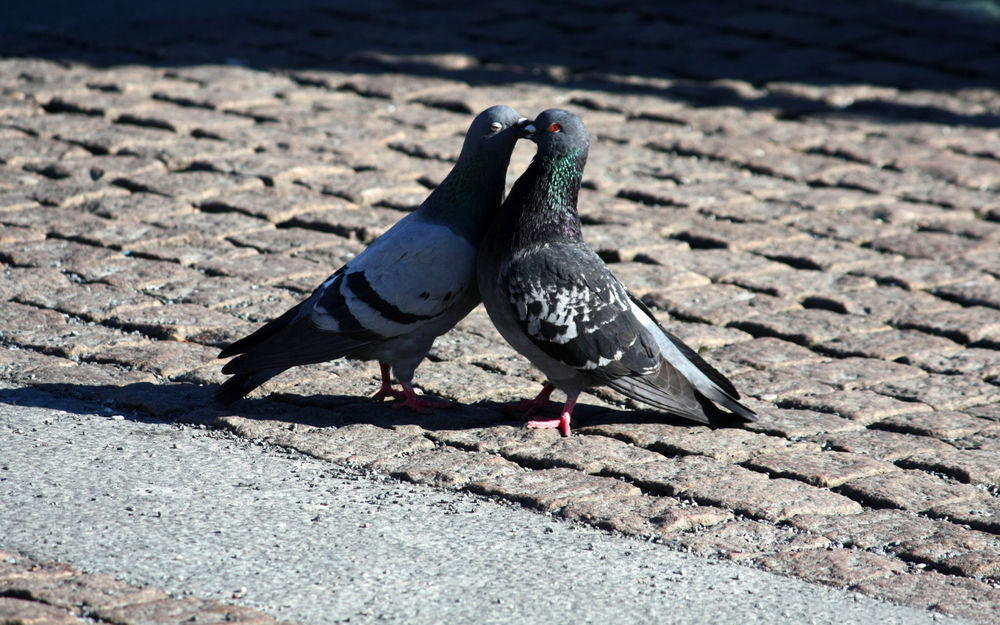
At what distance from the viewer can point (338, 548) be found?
11.2 ft

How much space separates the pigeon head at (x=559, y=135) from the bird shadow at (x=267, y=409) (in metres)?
0.92

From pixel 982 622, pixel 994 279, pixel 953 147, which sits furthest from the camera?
pixel 953 147

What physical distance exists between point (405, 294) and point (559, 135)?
2.42 ft

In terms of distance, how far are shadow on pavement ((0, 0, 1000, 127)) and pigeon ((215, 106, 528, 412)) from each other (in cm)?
417

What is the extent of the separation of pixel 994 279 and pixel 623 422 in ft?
7.94

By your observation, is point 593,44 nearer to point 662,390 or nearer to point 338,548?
point 662,390

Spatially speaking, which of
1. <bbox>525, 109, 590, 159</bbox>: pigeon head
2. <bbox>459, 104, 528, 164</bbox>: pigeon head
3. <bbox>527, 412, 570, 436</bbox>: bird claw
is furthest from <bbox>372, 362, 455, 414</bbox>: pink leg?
<bbox>525, 109, 590, 159</bbox>: pigeon head

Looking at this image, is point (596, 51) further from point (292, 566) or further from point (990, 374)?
point (292, 566)

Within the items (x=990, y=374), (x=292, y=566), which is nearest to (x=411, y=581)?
(x=292, y=566)

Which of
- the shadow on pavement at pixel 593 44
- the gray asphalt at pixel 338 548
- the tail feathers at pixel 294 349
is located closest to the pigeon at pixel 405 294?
the tail feathers at pixel 294 349

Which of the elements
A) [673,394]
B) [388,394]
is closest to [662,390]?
[673,394]

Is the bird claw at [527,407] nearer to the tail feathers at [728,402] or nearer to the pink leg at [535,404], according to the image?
the pink leg at [535,404]

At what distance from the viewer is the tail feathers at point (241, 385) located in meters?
4.25

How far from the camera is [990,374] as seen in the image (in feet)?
16.3
